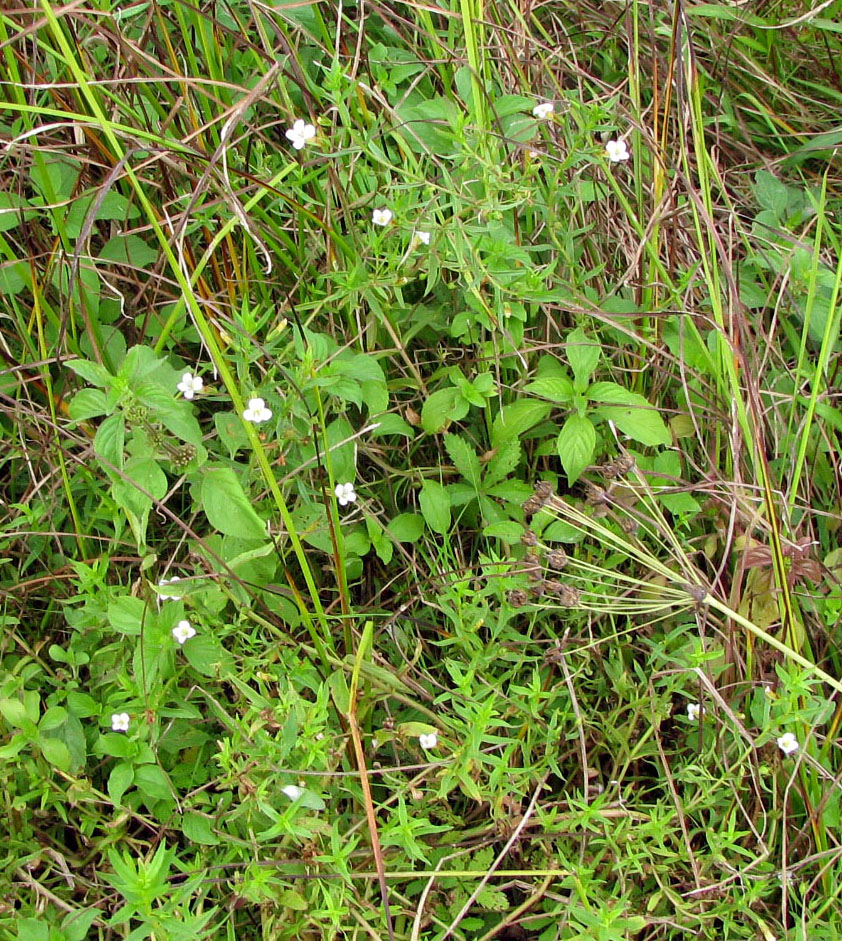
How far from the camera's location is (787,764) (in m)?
1.83

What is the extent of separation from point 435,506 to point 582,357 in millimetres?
429

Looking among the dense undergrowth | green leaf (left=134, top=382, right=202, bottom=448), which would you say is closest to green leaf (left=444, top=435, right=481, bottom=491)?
the dense undergrowth

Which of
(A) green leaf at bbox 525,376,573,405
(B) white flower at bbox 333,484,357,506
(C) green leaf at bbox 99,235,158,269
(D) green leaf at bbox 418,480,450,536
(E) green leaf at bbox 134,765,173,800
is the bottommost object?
(E) green leaf at bbox 134,765,173,800

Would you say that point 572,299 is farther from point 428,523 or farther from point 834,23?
point 834,23

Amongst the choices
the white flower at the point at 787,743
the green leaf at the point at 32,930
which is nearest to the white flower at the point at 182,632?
the green leaf at the point at 32,930

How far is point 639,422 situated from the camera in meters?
1.97

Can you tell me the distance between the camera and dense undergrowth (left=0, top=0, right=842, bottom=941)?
1.68 m

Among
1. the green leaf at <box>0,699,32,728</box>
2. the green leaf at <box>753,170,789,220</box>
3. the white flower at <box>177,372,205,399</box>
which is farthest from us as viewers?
the green leaf at <box>753,170,789,220</box>

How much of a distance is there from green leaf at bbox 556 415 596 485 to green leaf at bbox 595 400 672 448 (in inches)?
3.5

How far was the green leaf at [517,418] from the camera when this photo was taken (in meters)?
2.00

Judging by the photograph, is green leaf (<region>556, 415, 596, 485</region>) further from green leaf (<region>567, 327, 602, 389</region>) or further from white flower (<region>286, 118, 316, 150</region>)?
white flower (<region>286, 118, 316, 150</region>)

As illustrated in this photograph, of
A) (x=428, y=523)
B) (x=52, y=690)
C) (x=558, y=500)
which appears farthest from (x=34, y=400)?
(x=558, y=500)

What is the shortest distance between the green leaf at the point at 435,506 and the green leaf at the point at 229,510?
41 cm

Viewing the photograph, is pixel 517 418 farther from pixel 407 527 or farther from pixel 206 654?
pixel 206 654
